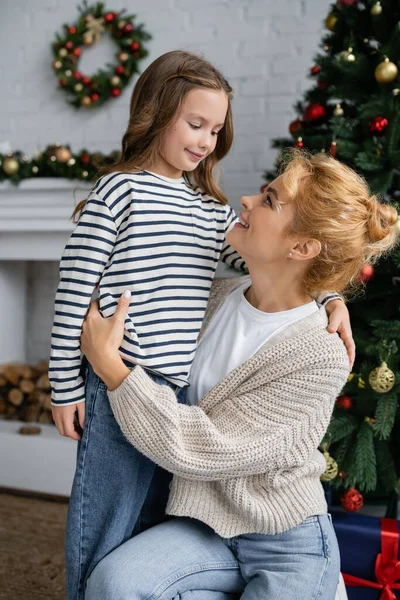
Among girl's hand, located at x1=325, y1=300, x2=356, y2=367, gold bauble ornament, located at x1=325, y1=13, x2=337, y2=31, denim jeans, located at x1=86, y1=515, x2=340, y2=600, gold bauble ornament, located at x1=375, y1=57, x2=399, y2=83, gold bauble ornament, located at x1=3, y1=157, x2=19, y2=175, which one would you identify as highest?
gold bauble ornament, located at x1=325, y1=13, x2=337, y2=31

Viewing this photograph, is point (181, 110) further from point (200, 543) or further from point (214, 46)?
point (214, 46)

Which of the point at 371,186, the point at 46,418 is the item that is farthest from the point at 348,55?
the point at 46,418

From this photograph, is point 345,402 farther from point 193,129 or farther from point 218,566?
point 193,129

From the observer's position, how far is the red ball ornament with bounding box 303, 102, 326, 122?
190 centimetres

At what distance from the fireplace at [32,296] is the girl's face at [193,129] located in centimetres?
117

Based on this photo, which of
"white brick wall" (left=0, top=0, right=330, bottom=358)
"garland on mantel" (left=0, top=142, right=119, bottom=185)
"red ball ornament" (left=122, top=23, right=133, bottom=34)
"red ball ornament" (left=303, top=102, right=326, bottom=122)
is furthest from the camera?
"red ball ornament" (left=122, top=23, right=133, bottom=34)

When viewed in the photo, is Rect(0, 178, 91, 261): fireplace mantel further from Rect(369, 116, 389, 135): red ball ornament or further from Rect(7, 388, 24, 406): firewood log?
Rect(369, 116, 389, 135): red ball ornament

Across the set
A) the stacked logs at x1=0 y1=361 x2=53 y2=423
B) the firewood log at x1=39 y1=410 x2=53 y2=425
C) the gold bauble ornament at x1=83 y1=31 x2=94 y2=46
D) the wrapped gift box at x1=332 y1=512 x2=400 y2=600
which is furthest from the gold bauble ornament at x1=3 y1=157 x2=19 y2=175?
the wrapped gift box at x1=332 y1=512 x2=400 y2=600

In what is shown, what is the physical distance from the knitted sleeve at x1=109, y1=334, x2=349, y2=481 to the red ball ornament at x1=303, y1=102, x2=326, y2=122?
947 mm

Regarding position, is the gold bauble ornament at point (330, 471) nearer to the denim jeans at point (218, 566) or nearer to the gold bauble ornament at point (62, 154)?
the denim jeans at point (218, 566)

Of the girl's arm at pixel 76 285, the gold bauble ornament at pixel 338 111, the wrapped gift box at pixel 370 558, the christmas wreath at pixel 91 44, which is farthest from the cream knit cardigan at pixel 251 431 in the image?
the christmas wreath at pixel 91 44

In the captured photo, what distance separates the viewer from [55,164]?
257 cm

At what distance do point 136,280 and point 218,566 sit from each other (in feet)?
1.90

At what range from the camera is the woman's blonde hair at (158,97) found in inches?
50.5
